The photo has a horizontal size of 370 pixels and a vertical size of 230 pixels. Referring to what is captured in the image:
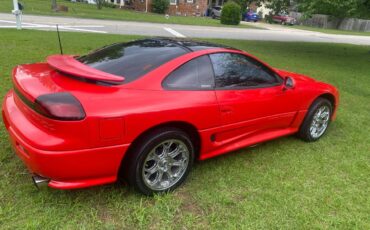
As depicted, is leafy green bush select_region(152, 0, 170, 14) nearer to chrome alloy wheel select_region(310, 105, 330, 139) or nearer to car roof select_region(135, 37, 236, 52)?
chrome alloy wheel select_region(310, 105, 330, 139)

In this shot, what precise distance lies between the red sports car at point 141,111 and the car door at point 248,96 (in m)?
0.01

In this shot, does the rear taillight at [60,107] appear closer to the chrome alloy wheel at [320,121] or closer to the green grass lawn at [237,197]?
the green grass lawn at [237,197]

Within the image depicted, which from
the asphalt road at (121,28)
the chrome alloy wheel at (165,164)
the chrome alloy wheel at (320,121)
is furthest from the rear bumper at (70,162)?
the asphalt road at (121,28)

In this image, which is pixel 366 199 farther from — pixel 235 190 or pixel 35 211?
pixel 35 211

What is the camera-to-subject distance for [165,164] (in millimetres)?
3184

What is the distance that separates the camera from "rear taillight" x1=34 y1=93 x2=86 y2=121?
8.41 ft

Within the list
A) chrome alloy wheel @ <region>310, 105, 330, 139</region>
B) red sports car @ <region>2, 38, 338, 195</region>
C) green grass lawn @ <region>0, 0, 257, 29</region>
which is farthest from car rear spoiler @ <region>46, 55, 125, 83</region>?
green grass lawn @ <region>0, 0, 257, 29</region>

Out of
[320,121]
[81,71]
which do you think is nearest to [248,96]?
[320,121]

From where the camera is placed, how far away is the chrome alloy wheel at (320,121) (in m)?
4.68

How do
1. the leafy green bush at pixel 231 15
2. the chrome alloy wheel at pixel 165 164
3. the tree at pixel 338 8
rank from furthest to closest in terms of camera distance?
the leafy green bush at pixel 231 15 < the tree at pixel 338 8 < the chrome alloy wheel at pixel 165 164

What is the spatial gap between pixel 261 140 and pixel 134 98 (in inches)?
70.0

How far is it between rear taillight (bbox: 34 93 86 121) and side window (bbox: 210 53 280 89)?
1457mm

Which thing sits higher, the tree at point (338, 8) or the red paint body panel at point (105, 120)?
the tree at point (338, 8)

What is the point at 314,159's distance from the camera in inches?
167
